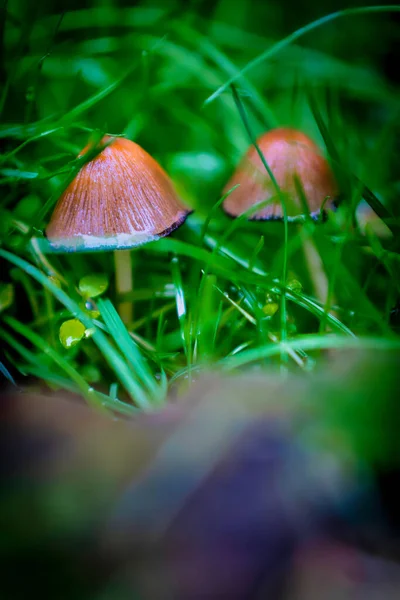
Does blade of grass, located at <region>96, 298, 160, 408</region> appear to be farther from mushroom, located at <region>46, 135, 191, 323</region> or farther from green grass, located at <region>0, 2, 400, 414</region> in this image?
mushroom, located at <region>46, 135, 191, 323</region>

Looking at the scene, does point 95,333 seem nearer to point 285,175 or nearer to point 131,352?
point 131,352

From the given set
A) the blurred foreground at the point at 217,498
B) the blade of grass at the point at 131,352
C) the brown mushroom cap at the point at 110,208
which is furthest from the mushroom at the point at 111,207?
the blurred foreground at the point at 217,498

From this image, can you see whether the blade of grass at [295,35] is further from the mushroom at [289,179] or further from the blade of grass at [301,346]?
the blade of grass at [301,346]

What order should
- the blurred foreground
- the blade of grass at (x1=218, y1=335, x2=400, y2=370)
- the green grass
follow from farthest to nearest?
the green grass → the blade of grass at (x1=218, y1=335, x2=400, y2=370) → the blurred foreground

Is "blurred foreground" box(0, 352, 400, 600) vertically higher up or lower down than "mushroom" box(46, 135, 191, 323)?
lower down

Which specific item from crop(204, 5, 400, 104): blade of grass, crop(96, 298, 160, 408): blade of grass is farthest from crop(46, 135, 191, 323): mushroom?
crop(204, 5, 400, 104): blade of grass

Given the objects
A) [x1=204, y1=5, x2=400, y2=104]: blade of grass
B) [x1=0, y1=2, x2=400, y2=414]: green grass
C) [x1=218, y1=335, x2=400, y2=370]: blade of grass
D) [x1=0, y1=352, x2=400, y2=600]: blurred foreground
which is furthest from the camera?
[x1=204, y1=5, x2=400, y2=104]: blade of grass

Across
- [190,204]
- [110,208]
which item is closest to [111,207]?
[110,208]
